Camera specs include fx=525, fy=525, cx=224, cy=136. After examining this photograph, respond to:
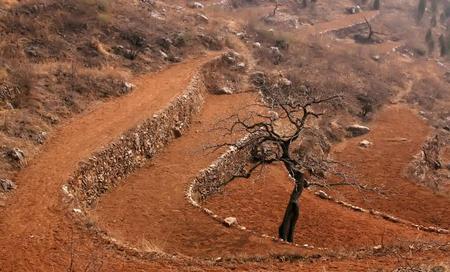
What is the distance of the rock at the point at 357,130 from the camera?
35281mm

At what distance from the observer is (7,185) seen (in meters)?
17.6

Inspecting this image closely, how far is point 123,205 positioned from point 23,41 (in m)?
12.0

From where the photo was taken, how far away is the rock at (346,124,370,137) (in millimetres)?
35281

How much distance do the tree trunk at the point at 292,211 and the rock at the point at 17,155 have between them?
968 centimetres

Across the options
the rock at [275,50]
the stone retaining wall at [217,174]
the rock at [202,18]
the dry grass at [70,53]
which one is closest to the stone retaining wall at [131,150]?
the dry grass at [70,53]

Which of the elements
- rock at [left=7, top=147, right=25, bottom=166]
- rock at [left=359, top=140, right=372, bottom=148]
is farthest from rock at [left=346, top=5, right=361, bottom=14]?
rock at [left=7, top=147, right=25, bottom=166]

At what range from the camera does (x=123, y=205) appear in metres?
20.0

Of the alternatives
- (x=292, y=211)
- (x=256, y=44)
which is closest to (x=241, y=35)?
(x=256, y=44)

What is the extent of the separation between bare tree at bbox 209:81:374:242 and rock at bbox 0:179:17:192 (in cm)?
703

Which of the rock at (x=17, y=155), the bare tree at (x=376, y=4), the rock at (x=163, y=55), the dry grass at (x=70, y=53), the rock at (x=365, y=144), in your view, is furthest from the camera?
the bare tree at (x=376, y=4)

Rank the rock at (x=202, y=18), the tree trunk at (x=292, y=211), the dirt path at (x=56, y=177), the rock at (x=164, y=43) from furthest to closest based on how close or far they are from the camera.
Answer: the rock at (x=202, y=18)
the rock at (x=164, y=43)
the tree trunk at (x=292, y=211)
the dirt path at (x=56, y=177)

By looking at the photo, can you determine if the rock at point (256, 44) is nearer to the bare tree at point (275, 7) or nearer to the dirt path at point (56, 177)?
the dirt path at point (56, 177)

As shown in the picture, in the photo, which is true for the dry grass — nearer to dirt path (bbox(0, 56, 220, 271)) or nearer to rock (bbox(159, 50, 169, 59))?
rock (bbox(159, 50, 169, 59))

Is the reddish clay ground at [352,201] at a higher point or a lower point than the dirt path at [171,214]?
lower
